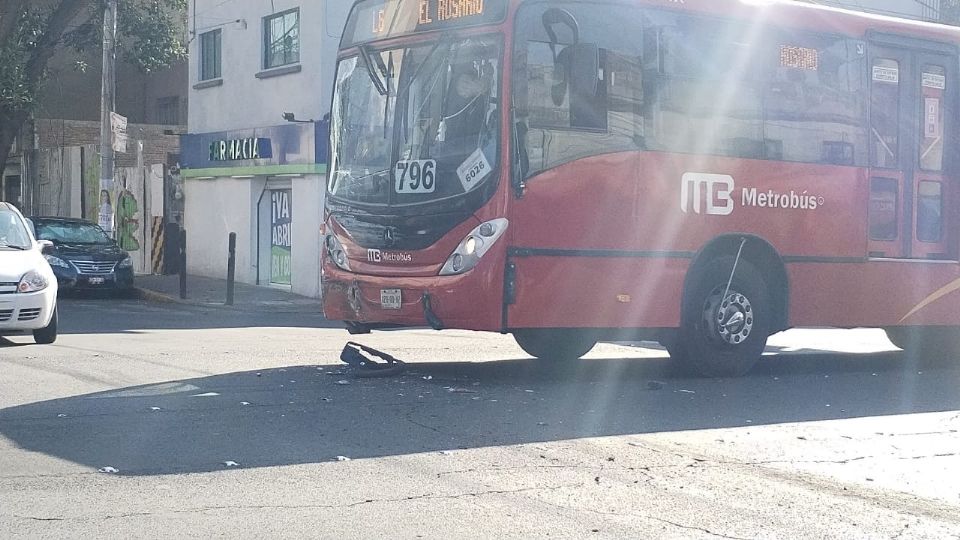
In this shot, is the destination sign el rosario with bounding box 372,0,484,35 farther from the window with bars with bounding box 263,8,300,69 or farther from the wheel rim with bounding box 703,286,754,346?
the window with bars with bounding box 263,8,300,69

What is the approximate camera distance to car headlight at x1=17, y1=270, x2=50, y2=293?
13602 millimetres

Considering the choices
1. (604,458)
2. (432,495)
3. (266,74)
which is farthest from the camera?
(266,74)

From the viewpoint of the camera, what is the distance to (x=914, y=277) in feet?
42.7

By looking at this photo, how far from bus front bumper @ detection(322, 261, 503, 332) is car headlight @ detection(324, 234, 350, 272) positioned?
7 centimetres

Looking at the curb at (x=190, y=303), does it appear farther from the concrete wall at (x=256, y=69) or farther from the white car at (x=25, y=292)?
the white car at (x=25, y=292)

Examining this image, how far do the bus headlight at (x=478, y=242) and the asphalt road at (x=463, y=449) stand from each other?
1018 millimetres

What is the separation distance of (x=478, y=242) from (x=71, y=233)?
16.9 meters

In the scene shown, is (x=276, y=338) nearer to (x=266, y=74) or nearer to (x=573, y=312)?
(x=573, y=312)

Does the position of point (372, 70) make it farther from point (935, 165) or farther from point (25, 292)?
point (935, 165)

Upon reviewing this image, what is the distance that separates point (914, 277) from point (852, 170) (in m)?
1.32

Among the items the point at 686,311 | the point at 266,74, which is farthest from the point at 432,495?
the point at 266,74

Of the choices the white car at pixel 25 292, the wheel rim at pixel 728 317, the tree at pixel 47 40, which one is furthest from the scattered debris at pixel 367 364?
the tree at pixel 47 40

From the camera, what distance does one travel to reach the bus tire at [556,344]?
12688 millimetres

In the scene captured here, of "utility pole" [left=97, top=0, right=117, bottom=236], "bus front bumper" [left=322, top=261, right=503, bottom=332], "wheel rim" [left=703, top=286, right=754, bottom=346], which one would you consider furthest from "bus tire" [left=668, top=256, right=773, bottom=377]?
"utility pole" [left=97, top=0, right=117, bottom=236]
